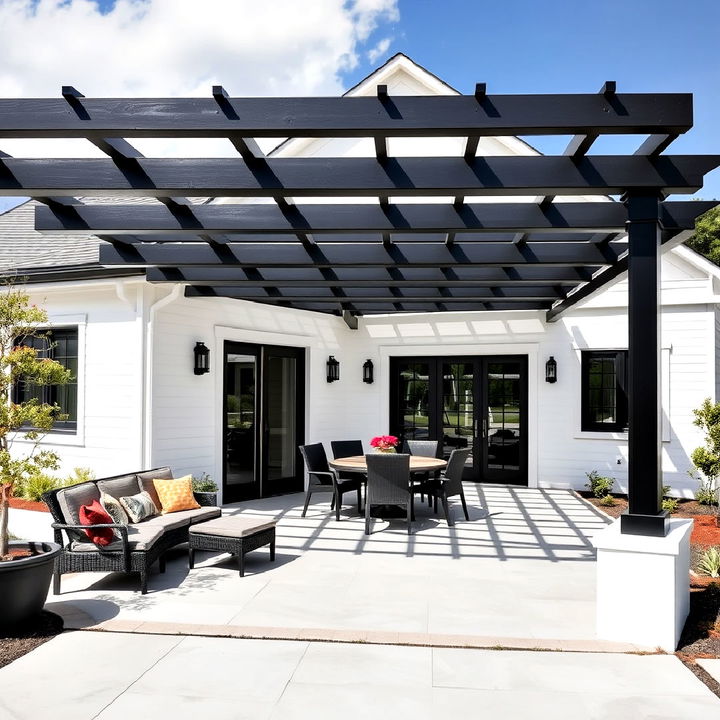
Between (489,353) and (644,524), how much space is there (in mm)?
7495

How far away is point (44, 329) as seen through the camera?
364 inches

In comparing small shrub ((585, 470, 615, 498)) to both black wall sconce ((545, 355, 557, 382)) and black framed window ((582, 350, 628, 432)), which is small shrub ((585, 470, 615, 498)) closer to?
black framed window ((582, 350, 628, 432))

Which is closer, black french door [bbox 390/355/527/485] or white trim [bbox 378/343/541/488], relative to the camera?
white trim [bbox 378/343/541/488]

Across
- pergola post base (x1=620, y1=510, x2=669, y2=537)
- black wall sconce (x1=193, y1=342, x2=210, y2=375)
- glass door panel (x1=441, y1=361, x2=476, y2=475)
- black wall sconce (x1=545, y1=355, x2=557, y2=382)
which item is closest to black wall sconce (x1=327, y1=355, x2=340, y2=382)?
glass door panel (x1=441, y1=361, x2=476, y2=475)

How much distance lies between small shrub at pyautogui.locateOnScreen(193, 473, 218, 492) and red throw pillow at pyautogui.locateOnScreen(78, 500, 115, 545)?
260 centimetres

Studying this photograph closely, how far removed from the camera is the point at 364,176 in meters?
4.52

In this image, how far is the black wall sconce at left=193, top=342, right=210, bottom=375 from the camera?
898 centimetres

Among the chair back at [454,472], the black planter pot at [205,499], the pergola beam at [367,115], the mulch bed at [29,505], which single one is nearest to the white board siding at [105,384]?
the mulch bed at [29,505]

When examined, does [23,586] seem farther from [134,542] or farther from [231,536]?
[231,536]

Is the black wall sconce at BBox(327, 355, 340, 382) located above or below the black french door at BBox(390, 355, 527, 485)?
above

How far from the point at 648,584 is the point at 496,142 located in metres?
7.89

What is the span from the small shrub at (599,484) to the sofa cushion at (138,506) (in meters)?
7.13

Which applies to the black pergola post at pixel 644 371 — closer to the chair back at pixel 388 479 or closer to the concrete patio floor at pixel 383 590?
the concrete patio floor at pixel 383 590

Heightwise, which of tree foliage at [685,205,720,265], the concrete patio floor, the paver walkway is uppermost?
tree foliage at [685,205,720,265]
